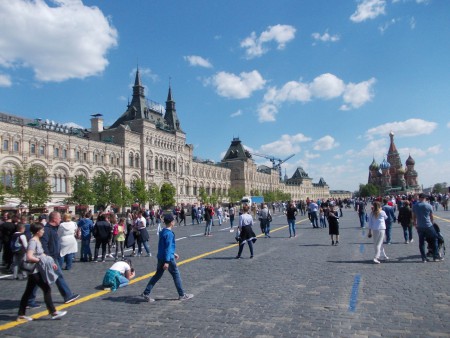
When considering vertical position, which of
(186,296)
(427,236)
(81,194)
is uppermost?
(81,194)

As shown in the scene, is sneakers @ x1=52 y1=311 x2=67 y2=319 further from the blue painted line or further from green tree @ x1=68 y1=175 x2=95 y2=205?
green tree @ x1=68 y1=175 x2=95 y2=205

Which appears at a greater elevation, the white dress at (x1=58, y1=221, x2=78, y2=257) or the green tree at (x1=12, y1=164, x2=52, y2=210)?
the green tree at (x1=12, y1=164, x2=52, y2=210)

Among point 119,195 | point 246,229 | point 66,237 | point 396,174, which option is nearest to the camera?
point 66,237

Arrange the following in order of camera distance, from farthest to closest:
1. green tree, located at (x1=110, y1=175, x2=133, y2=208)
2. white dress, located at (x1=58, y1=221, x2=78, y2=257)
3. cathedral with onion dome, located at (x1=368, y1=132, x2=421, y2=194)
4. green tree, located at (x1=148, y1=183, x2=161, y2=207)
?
1. cathedral with onion dome, located at (x1=368, y1=132, x2=421, y2=194)
2. green tree, located at (x1=148, y1=183, x2=161, y2=207)
3. green tree, located at (x1=110, y1=175, x2=133, y2=208)
4. white dress, located at (x1=58, y1=221, x2=78, y2=257)

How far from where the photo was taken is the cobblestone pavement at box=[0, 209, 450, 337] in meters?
5.95

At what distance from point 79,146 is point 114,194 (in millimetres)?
10077

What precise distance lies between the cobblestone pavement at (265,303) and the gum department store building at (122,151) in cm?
3754

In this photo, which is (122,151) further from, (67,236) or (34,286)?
(34,286)

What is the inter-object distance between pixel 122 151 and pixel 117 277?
56.5 m

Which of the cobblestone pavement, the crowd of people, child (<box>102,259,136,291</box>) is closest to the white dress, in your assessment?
the crowd of people

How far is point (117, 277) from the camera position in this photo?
29.7ft

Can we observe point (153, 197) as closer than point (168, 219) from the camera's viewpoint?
No

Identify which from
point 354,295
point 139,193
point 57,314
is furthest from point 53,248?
point 139,193

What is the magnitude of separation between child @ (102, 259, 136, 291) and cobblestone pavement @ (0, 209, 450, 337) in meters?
0.24
